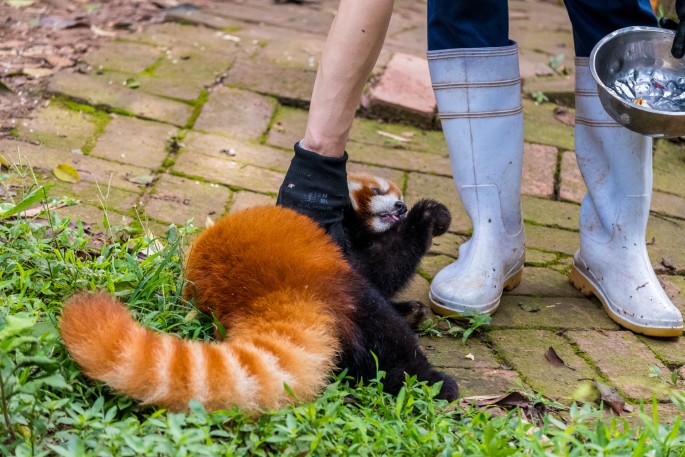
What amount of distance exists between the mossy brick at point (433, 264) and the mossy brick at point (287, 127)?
1.08 m

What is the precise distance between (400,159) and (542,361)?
175 cm

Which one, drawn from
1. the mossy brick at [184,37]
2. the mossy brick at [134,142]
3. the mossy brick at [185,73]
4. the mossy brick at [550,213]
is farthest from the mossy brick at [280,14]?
the mossy brick at [550,213]

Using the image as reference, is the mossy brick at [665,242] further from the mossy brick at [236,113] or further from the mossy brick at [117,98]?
the mossy brick at [117,98]

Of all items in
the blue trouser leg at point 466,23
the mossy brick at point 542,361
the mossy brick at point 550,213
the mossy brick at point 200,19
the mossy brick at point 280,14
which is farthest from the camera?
the mossy brick at point 280,14

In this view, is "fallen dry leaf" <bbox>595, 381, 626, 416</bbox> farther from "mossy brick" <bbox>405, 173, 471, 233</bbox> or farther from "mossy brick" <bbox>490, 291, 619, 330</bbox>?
"mossy brick" <bbox>405, 173, 471, 233</bbox>

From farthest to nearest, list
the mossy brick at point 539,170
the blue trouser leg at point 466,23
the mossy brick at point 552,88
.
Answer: the mossy brick at point 552,88, the mossy brick at point 539,170, the blue trouser leg at point 466,23

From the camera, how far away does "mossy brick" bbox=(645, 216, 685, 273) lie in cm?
367

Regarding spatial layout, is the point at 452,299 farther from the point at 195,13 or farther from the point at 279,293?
the point at 195,13

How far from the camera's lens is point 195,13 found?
5691mm

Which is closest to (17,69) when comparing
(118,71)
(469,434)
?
(118,71)

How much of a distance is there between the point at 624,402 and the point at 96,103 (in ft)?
9.56

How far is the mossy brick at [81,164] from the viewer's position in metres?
3.60

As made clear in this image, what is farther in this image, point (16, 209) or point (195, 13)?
point (195, 13)

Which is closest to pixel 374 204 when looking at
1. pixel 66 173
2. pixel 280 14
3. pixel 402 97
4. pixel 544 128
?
pixel 66 173
